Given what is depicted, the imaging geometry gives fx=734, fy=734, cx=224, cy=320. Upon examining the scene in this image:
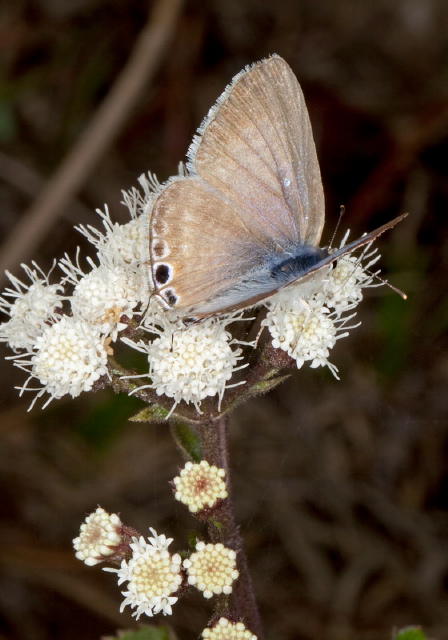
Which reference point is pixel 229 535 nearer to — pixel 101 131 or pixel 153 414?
pixel 153 414

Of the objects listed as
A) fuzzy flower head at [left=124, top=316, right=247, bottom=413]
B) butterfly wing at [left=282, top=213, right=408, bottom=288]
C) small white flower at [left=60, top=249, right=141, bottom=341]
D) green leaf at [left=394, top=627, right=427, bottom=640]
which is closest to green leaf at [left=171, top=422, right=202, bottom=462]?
fuzzy flower head at [left=124, top=316, right=247, bottom=413]

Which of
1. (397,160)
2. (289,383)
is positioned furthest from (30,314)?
(397,160)

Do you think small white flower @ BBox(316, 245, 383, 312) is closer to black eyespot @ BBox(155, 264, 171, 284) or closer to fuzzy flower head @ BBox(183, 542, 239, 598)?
black eyespot @ BBox(155, 264, 171, 284)

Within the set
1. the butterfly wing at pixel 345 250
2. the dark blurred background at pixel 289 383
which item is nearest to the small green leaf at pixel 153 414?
the butterfly wing at pixel 345 250

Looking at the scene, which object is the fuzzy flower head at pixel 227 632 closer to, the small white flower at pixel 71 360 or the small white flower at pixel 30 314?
the small white flower at pixel 71 360

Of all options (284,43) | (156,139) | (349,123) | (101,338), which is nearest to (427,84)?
(349,123)

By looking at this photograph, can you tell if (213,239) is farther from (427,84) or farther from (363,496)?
(427,84)
